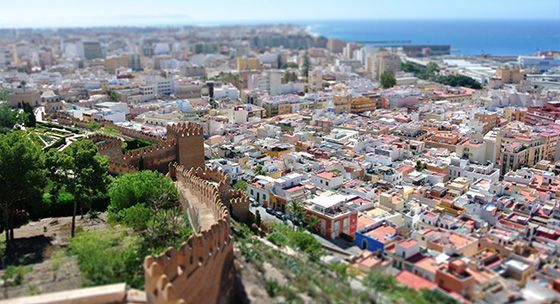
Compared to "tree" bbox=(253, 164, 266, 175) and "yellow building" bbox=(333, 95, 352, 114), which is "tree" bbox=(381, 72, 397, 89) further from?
"tree" bbox=(253, 164, 266, 175)

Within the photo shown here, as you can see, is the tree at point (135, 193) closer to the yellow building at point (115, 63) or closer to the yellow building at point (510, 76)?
the yellow building at point (510, 76)

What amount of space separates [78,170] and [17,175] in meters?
2.17

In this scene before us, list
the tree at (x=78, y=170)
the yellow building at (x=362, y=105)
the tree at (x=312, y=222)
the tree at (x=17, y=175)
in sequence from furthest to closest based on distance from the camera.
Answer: the yellow building at (x=362, y=105) < the tree at (x=312, y=222) < the tree at (x=78, y=170) < the tree at (x=17, y=175)

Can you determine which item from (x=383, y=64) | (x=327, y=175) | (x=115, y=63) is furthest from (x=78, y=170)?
(x=115, y=63)

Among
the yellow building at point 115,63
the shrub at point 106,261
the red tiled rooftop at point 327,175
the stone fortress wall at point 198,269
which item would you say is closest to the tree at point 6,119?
the red tiled rooftop at point 327,175

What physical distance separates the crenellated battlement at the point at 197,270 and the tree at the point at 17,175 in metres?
→ 7.53

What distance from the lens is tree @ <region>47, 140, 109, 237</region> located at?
21.5 metres

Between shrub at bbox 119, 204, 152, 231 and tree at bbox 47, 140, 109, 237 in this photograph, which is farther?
tree at bbox 47, 140, 109, 237

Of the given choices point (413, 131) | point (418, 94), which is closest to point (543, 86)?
point (418, 94)

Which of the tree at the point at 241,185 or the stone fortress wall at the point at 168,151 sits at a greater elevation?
the stone fortress wall at the point at 168,151

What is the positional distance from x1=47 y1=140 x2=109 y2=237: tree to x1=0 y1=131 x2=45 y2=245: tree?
2.47 feet

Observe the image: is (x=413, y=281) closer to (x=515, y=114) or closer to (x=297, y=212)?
(x=297, y=212)

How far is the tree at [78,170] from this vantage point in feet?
70.6

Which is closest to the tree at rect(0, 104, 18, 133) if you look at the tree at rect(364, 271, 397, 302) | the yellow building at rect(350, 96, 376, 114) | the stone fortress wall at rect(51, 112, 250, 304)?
the stone fortress wall at rect(51, 112, 250, 304)
